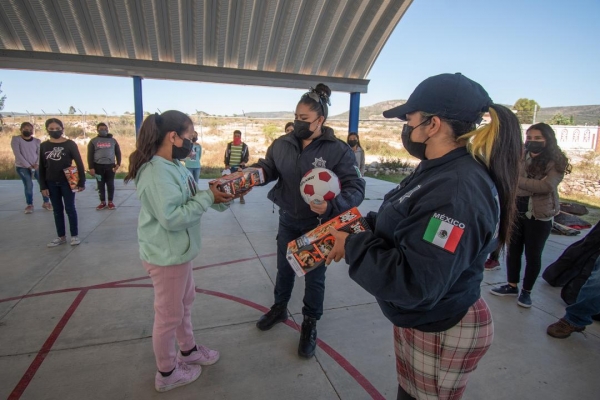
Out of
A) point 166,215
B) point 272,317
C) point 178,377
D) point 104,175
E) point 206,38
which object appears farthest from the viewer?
point 206,38

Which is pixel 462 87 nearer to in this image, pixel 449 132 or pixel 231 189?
pixel 449 132

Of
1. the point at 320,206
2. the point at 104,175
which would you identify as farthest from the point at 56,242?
the point at 320,206

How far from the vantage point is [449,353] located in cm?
141

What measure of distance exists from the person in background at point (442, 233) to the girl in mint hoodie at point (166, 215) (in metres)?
1.01

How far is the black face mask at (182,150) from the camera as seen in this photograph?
2.13 metres

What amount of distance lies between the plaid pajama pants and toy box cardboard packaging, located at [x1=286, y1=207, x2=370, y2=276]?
526mm

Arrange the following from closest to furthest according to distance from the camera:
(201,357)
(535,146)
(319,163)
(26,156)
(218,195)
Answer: (218,195) < (201,357) < (319,163) < (535,146) < (26,156)

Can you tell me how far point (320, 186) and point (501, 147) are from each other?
124 centimetres

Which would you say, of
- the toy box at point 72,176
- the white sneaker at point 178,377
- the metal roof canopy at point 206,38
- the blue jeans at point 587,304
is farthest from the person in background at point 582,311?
the metal roof canopy at point 206,38

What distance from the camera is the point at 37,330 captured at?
2.91m

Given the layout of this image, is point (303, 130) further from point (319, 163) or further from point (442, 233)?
point (442, 233)

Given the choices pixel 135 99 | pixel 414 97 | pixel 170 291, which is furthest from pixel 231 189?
pixel 135 99

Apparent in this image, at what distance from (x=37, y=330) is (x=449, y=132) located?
11.9 feet

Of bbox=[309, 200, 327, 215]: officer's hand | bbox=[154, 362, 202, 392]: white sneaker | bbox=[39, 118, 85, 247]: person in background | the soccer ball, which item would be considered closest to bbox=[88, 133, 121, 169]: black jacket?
bbox=[39, 118, 85, 247]: person in background
